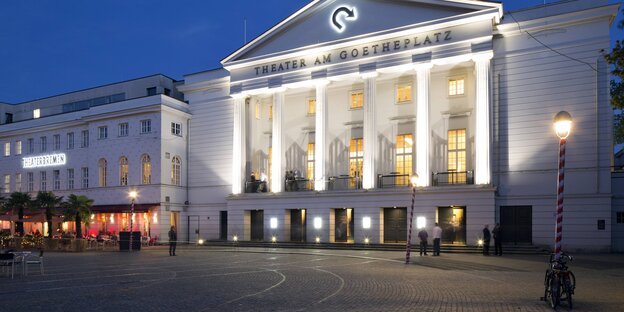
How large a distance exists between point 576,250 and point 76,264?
2739cm

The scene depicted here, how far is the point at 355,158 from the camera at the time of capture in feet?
132

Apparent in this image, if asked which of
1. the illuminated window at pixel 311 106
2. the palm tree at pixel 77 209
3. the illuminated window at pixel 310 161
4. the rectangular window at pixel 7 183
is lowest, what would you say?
the palm tree at pixel 77 209

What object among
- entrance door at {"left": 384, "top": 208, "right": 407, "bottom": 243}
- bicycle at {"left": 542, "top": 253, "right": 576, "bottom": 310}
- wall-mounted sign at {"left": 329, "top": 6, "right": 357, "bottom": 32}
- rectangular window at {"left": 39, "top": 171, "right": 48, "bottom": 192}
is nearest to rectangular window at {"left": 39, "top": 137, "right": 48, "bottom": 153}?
rectangular window at {"left": 39, "top": 171, "right": 48, "bottom": 192}

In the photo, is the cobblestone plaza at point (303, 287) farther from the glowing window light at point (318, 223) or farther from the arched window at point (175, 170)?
the arched window at point (175, 170)

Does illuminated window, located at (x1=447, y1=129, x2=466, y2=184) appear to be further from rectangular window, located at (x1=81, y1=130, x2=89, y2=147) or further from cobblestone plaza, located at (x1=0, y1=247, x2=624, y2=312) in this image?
rectangular window, located at (x1=81, y1=130, x2=89, y2=147)

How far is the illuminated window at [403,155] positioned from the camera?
124 ft

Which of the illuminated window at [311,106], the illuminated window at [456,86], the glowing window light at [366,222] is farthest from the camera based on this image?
the illuminated window at [311,106]

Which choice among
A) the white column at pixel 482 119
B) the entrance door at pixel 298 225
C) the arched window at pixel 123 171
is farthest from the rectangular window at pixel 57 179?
the white column at pixel 482 119

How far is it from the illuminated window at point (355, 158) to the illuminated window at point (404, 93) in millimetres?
4259

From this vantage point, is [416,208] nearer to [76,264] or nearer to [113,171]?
[76,264]

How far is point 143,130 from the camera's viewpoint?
146 ft

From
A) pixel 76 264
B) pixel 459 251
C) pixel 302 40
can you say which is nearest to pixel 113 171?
pixel 302 40

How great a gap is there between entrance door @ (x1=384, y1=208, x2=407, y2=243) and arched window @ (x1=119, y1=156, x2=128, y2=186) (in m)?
23.1

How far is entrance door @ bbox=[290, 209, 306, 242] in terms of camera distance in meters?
39.5
